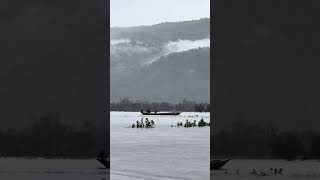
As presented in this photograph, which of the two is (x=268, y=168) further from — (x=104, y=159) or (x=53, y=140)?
(x=53, y=140)

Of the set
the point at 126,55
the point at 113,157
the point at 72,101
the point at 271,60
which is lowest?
the point at 113,157

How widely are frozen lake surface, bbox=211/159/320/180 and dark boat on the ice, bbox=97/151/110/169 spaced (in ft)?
8.36

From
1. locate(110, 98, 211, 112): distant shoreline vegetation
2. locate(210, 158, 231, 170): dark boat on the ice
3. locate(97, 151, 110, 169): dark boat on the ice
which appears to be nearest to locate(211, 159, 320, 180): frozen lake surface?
locate(210, 158, 231, 170): dark boat on the ice

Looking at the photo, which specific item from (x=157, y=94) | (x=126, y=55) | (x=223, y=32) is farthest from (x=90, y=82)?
(x=126, y=55)

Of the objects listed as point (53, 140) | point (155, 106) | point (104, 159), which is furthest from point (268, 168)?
point (155, 106)

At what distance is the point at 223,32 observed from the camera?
1538 centimetres

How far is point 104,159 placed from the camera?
1476 centimetres

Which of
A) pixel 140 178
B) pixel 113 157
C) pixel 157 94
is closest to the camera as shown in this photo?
pixel 140 178

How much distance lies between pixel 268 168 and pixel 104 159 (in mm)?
4153

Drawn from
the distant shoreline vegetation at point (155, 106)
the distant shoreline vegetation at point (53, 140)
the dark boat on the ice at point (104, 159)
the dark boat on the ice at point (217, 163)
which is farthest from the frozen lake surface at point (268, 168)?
the distant shoreline vegetation at point (155, 106)

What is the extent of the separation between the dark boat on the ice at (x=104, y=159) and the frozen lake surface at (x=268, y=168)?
2547 mm

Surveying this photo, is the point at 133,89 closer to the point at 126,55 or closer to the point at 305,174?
the point at 126,55

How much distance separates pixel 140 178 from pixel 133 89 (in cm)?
14246

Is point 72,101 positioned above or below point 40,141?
above
